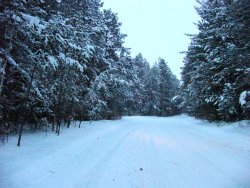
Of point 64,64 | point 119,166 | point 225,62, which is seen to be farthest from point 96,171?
point 225,62

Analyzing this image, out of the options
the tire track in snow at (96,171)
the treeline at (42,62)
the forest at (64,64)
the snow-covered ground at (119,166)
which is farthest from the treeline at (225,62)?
the treeline at (42,62)

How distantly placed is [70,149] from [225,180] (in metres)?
5.24

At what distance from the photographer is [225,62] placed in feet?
51.9

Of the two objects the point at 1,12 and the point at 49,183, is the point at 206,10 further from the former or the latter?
the point at 49,183

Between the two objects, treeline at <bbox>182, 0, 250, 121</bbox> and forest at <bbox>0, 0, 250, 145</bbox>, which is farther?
treeline at <bbox>182, 0, 250, 121</bbox>

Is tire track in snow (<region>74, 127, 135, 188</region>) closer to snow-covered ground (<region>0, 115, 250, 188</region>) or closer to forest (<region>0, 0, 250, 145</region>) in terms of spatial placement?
snow-covered ground (<region>0, 115, 250, 188</region>)

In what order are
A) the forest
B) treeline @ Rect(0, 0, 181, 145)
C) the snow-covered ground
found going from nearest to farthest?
the snow-covered ground
treeline @ Rect(0, 0, 181, 145)
the forest

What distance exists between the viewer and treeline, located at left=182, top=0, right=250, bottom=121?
1284 centimetres

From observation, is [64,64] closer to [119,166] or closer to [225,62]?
[119,166]

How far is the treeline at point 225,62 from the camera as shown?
12.8m

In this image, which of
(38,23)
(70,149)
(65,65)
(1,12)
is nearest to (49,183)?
(70,149)

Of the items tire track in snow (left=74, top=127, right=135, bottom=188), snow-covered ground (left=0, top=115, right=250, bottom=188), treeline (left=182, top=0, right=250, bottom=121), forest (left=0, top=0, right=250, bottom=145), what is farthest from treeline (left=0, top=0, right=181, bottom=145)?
treeline (left=182, top=0, right=250, bottom=121)

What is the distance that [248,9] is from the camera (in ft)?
39.1

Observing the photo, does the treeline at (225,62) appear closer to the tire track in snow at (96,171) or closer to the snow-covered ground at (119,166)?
the snow-covered ground at (119,166)
